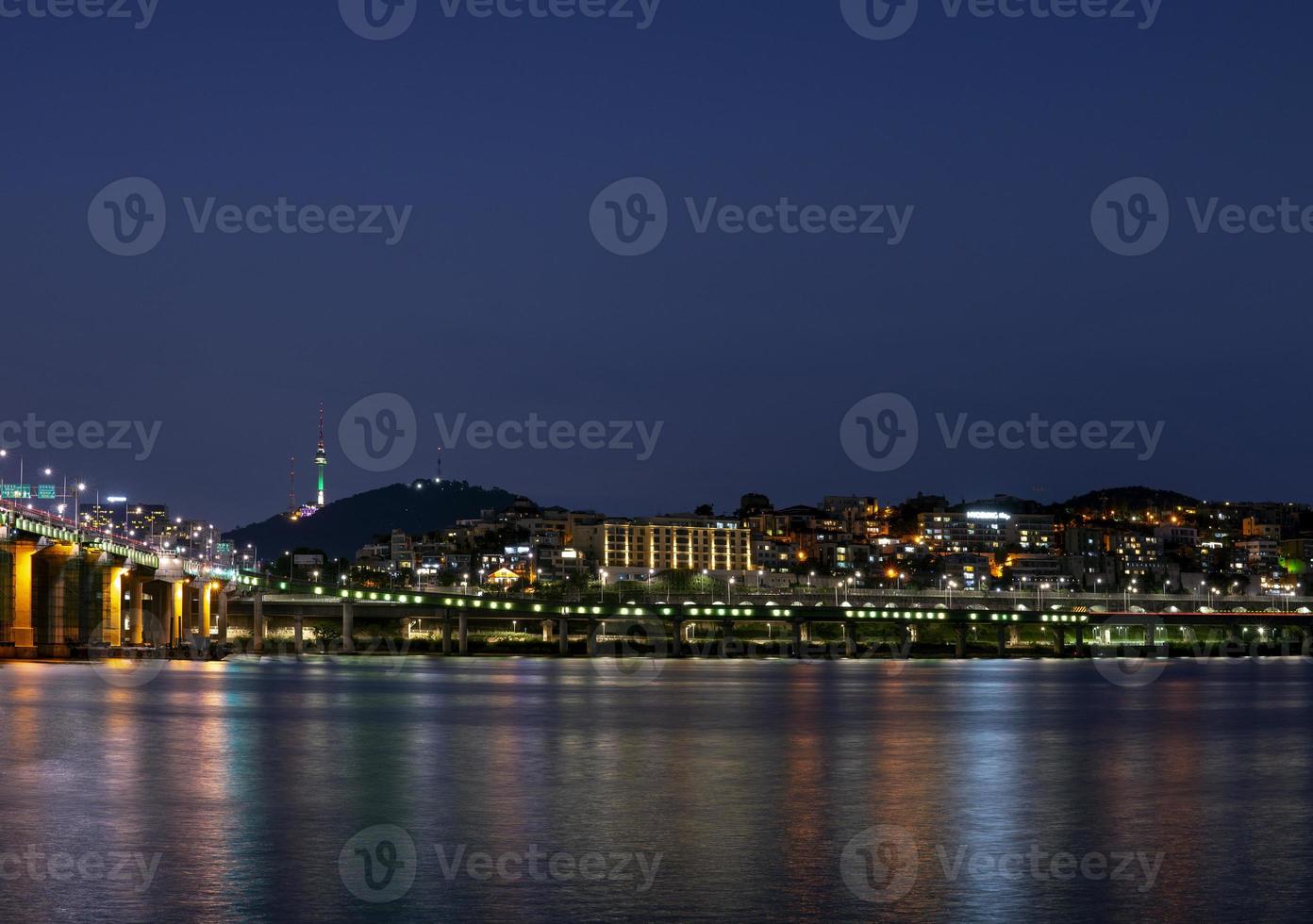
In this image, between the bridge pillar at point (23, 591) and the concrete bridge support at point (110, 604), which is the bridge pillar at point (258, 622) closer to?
the concrete bridge support at point (110, 604)

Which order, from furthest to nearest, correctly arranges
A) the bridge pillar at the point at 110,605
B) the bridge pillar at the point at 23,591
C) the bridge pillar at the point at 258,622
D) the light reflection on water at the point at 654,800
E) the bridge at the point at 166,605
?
the bridge pillar at the point at 258,622
the bridge pillar at the point at 110,605
the bridge at the point at 166,605
the bridge pillar at the point at 23,591
the light reflection on water at the point at 654,800

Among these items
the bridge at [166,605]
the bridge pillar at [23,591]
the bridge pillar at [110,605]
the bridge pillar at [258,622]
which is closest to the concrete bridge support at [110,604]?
the bridge pillar at [110,605]

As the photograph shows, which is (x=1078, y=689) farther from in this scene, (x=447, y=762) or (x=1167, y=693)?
(x=447, y=762)

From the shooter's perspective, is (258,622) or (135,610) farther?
(258,622)

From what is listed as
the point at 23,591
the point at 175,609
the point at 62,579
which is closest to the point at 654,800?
the point at 23,591

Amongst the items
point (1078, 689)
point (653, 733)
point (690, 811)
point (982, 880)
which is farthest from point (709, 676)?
point (982, 880)

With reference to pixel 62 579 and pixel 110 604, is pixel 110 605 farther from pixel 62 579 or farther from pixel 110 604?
pixel 62 579
